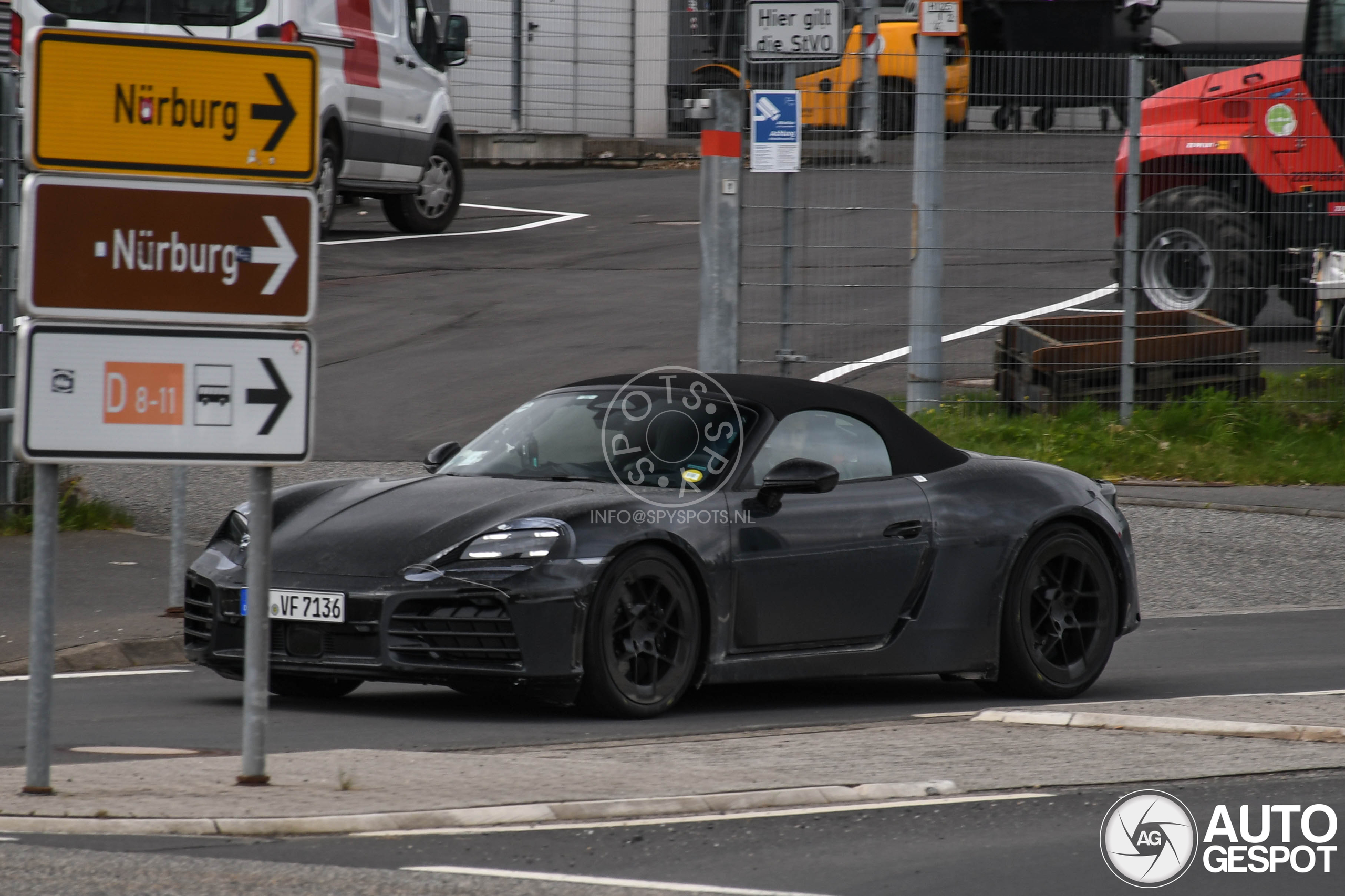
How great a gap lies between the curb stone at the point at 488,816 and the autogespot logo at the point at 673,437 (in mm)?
1742

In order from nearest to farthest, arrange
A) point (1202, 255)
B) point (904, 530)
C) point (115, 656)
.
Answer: point (904, 530) → point (115, 656) → point (1202, 255)

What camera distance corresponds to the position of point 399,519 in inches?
298

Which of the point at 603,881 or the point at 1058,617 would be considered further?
the point at 1058,617

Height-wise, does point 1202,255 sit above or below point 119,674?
above

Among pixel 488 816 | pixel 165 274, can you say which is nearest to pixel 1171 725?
pixel 488 816

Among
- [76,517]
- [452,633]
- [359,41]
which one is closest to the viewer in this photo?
[452,633]

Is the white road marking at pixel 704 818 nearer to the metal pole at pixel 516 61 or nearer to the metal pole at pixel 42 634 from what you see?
the metal pole at pixel 42 634

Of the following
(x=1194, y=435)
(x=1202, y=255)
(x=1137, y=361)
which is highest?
(x=1202, y=255)

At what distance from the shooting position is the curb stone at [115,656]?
8961 mm

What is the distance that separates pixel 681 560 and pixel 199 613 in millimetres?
1826

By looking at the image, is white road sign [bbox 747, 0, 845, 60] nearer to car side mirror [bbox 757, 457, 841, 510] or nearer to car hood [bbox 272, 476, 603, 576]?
car side mirror [bbox 757, 457, 841, 510]

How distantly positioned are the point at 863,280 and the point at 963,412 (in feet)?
3.80

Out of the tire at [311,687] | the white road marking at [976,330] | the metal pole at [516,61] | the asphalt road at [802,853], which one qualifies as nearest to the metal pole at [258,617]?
the asphalt road at [802,853]

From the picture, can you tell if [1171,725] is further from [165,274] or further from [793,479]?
[165,274]
